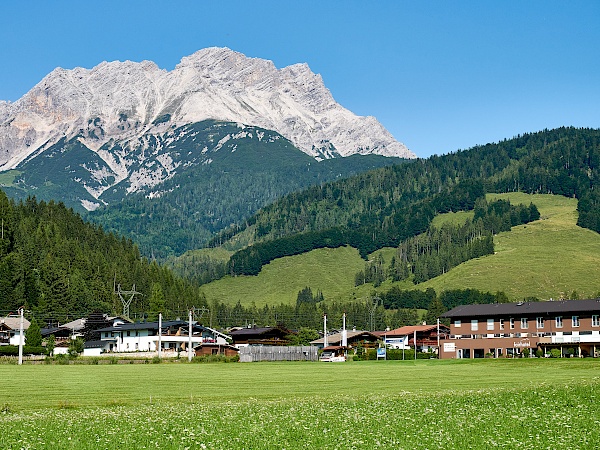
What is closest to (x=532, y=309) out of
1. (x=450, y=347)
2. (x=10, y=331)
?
(x=450, y=347)

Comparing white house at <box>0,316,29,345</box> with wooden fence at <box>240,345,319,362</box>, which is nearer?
wooden fence at <box>240,345,319,362</box>

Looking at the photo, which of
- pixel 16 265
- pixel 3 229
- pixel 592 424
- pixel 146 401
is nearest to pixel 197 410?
pixel 146 401

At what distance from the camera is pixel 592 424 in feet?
82.4

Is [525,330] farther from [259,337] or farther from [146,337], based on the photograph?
[146,337]

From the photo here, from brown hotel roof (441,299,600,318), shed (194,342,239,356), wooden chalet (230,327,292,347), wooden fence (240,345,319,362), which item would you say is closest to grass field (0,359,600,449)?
wooden fence (240,345,319,362)

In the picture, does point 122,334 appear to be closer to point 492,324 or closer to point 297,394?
point 492,324

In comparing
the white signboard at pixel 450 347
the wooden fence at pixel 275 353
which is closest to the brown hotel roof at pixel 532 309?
the white signboard at pixel 450 347

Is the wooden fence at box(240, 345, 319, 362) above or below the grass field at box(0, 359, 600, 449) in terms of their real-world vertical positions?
below

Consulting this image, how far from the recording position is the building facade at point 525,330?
4924 inches

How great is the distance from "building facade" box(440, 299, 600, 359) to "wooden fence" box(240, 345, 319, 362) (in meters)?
25.5

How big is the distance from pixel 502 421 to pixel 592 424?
2.85 m

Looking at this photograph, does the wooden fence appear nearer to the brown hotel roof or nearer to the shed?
the shed

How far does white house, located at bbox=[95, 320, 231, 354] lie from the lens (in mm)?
164000

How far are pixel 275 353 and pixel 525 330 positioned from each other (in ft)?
136
